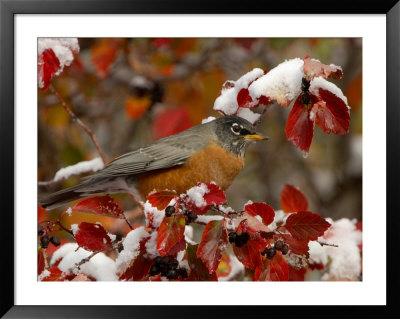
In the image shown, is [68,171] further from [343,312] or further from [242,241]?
[343,312]

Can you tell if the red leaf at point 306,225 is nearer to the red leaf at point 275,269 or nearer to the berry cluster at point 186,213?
the red leaf at point 275,269

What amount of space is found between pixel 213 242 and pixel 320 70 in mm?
835

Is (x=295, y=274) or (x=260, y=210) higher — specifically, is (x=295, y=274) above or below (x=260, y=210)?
below

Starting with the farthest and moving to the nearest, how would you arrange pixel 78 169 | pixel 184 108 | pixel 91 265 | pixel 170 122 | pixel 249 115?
1. pixel 184 108
2. pixel 170 122
3. pixel 78 169
4. pixel 249 115
5. pixel 91 265

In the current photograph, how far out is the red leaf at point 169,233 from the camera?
7.29 ft

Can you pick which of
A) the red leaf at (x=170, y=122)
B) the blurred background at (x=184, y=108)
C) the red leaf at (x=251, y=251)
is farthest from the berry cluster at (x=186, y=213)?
the red leaf at (x=170, y=122)

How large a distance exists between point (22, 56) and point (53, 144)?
1304 mm

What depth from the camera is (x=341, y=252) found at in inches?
127

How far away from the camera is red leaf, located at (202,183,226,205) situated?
223 cm

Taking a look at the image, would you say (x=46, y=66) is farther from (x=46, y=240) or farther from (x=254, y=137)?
(x=254, y=137)

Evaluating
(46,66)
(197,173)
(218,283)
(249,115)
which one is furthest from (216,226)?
(46,66)

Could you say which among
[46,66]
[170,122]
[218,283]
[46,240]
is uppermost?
[170,122]

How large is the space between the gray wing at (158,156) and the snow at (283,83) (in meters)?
0.94

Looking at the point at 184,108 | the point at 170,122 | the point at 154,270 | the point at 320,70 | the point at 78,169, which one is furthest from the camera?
the point at 184,108
